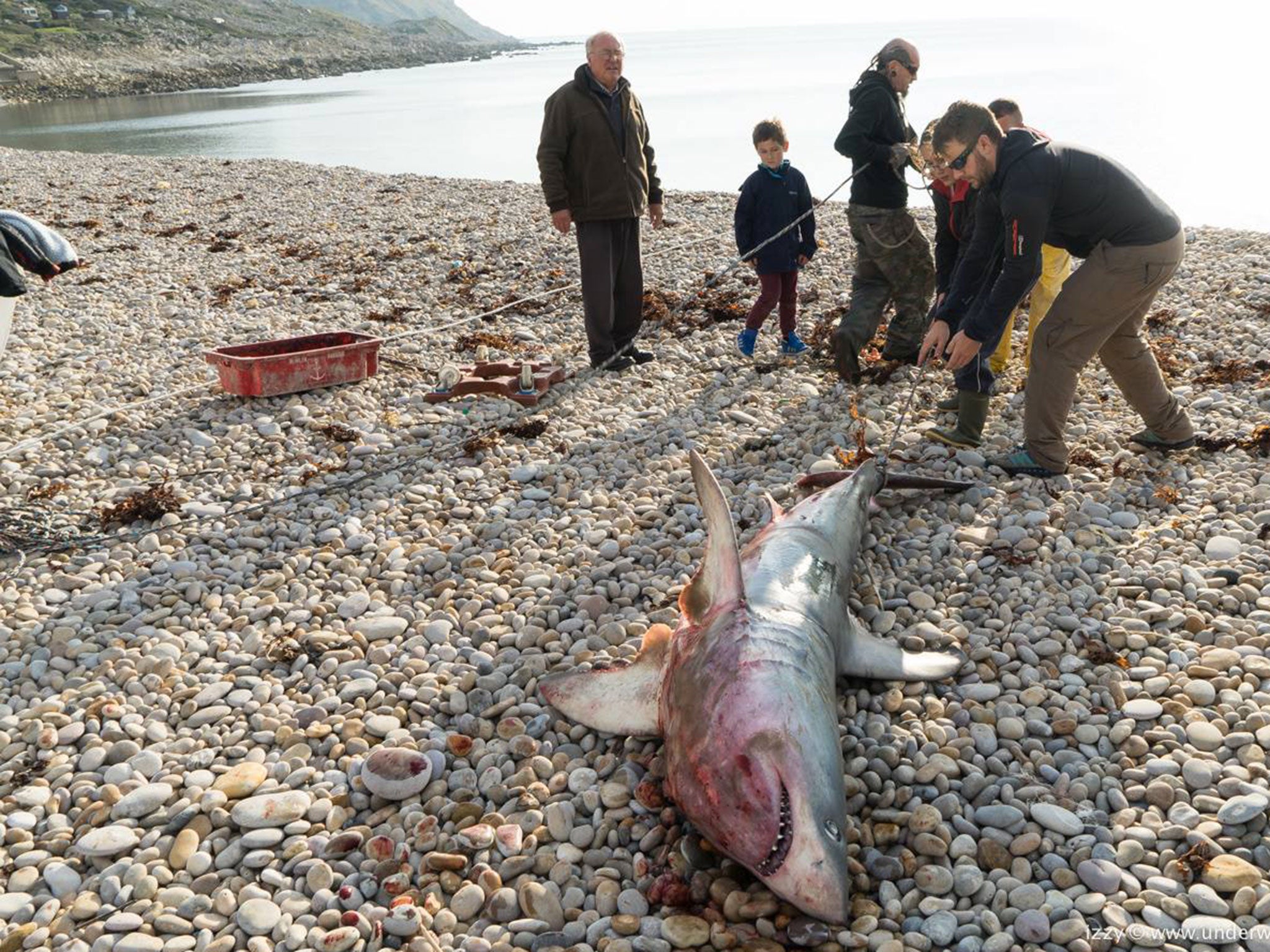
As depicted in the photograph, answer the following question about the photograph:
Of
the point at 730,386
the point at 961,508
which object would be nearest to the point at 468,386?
the point at 730,386

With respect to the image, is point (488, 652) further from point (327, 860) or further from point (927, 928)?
point (927, 928)

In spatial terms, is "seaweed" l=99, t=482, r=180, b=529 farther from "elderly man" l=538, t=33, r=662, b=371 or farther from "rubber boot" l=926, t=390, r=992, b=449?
"rubber boot" l=926, t=390, r=992, b=449

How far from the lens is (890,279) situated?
757cm

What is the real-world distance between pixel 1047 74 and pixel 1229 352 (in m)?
56.2

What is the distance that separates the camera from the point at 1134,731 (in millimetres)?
3727

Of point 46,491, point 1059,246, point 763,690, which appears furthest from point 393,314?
point 763,690

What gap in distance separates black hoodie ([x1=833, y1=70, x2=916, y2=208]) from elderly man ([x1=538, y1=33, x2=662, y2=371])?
5.62ft

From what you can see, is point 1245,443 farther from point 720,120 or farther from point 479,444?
point 720,120

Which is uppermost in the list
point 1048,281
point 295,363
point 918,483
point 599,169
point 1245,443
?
point 599,169

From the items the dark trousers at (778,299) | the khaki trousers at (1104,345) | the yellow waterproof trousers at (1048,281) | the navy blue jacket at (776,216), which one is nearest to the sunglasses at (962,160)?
Answer: the khaki trousers at (1104,345)

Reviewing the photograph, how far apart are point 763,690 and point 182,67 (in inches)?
3723

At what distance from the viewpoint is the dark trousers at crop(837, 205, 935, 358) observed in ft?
24.1

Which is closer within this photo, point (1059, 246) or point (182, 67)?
point (1059, 246)

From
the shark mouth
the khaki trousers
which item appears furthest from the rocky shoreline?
the shark mouth
